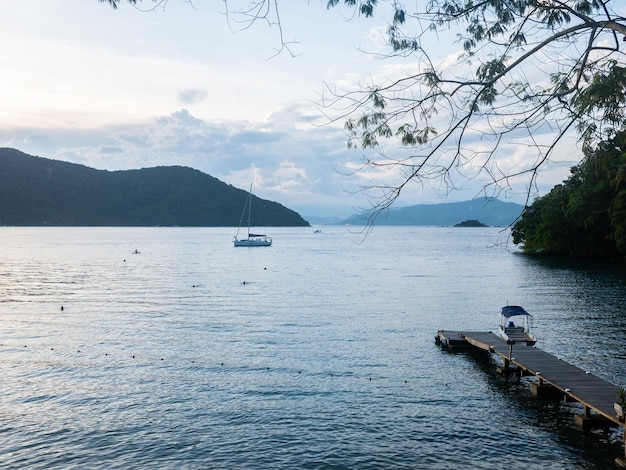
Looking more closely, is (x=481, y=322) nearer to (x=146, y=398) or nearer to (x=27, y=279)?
(x=146, y=398)

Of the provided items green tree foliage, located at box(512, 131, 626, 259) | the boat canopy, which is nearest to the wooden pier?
the boat canopy

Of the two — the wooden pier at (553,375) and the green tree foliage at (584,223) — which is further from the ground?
the green tree foliage at (584,223)

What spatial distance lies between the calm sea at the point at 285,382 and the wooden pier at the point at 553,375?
2.44 feet

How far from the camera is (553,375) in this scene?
25.0 m

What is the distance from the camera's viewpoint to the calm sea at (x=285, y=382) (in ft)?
60.8

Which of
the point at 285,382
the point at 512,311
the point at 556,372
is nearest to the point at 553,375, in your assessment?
the point at 556,372

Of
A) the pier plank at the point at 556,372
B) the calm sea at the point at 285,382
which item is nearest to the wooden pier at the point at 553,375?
the pier plank at the point at 556,372

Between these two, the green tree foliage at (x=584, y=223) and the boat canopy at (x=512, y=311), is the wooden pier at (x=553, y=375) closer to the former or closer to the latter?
the boat canopy at (x=512, y=311)

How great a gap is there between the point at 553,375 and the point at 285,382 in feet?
40.6

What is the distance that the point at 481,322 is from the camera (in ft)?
145

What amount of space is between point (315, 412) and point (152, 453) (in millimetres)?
6662

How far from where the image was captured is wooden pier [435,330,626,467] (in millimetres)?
20484

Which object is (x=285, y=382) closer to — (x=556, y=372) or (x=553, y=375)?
(x=553, y=375)

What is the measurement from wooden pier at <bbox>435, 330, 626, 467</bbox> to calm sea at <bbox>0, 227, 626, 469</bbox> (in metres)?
0.74
